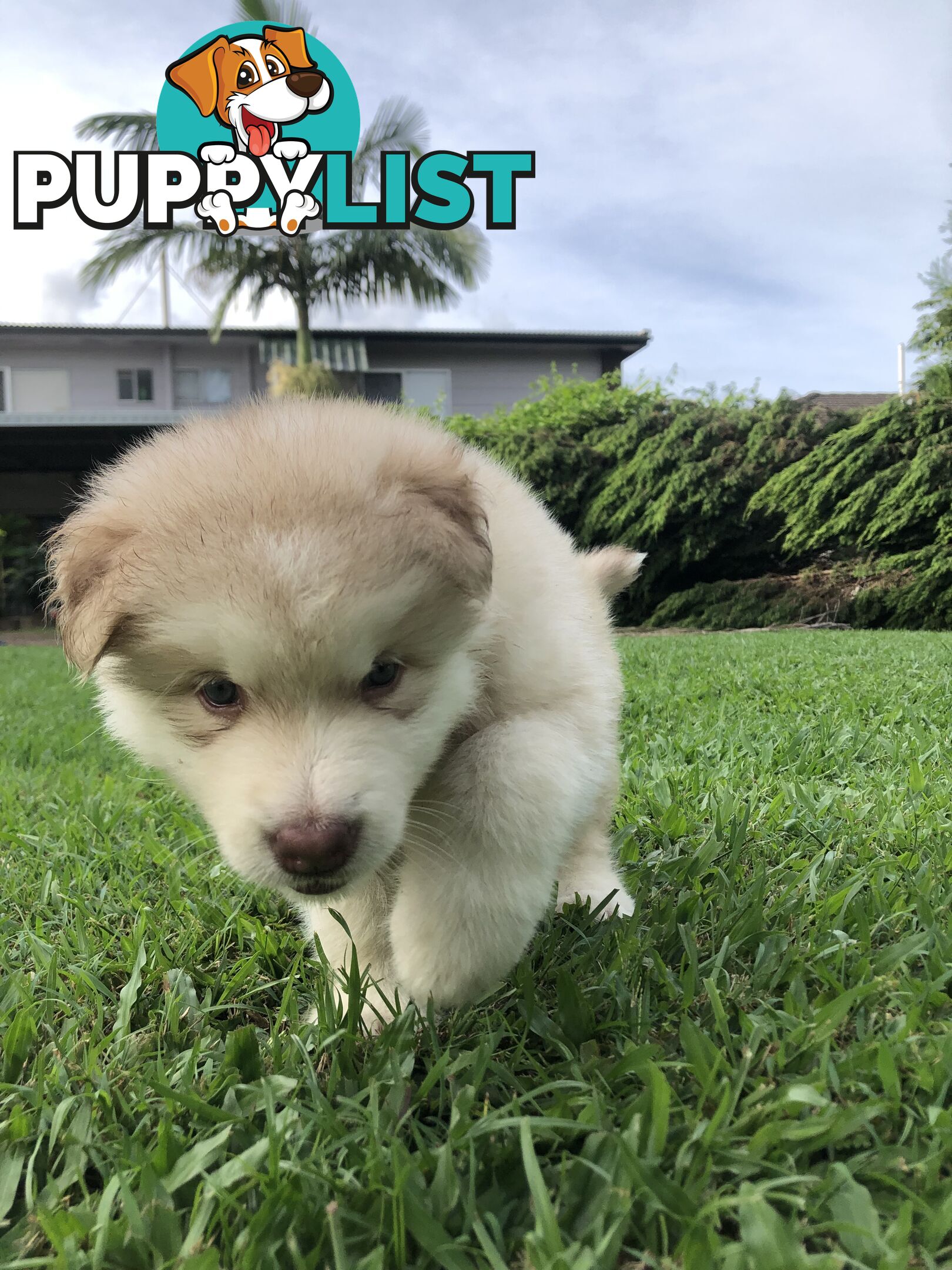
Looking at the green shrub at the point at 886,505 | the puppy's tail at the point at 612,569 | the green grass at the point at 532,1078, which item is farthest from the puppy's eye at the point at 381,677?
the green shrub at the point at 886,505

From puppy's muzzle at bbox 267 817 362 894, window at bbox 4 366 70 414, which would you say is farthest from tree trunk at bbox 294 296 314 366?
puppy's muzzle at bbox 267 817 362 894

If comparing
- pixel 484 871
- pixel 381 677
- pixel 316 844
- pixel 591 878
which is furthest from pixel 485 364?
pixel 316 844

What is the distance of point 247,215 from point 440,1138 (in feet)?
61.6

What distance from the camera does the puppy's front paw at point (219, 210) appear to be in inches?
659

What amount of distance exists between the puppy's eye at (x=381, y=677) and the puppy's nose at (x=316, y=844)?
0.26 meters

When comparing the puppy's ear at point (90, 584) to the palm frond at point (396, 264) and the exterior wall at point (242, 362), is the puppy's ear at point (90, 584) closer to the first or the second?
the palm frond at point (396, 264)

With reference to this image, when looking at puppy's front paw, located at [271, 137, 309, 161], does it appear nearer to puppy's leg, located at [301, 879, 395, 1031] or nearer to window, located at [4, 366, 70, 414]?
window, located at [4, 366, 70, 414]

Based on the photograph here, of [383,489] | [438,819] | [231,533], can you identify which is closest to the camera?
[231,533]

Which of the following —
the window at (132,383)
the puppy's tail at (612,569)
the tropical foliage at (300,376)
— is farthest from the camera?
the window at (132,383)

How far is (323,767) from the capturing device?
1410 mm

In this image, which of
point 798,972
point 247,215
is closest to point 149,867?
point 798,972

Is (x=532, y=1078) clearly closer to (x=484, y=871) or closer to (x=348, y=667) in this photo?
(x=484, y=871)

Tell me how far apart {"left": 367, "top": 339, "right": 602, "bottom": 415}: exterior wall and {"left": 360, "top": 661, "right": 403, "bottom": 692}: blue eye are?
2211 cm

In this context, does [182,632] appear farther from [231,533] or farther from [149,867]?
[149,867]
